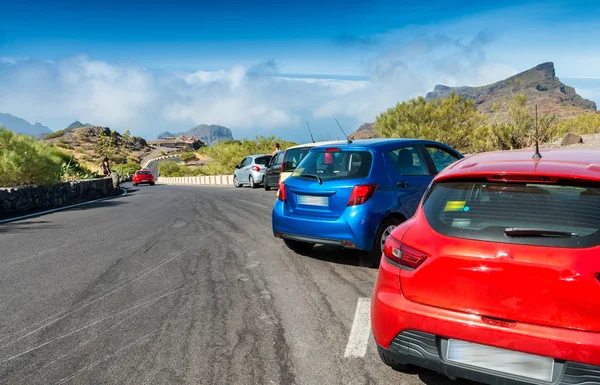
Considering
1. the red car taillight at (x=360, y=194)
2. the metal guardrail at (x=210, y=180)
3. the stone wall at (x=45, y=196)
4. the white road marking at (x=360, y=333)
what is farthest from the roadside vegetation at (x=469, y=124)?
the white road marking at (x=360, y=333)

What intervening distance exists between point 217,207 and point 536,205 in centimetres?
1172

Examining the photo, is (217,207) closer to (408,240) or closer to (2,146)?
(2,146)

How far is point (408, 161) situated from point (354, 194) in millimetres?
1288

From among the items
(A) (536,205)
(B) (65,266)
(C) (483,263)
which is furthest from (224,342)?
(B) (65,266)

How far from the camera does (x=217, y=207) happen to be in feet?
44.7

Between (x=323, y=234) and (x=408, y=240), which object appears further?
(x=323, y=234)

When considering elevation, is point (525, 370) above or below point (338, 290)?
above

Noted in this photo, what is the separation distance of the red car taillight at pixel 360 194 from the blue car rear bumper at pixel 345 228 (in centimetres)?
6

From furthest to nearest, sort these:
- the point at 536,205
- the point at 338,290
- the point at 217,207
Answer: the point at 217,207 < the point at 338,290 < the point at 536,205

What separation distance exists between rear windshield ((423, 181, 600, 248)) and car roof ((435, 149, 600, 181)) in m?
0.07

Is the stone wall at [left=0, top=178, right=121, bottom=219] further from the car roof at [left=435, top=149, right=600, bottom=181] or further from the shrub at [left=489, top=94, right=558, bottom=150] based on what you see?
the shrub at [left=489, top=94, right=558, bottom=150]

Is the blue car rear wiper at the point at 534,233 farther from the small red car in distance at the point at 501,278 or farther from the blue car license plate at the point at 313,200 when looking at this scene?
the blue car license plate at the point at 313,200

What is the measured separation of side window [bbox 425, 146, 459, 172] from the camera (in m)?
6.91

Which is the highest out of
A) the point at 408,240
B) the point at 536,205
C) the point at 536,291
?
the point at 536,205
